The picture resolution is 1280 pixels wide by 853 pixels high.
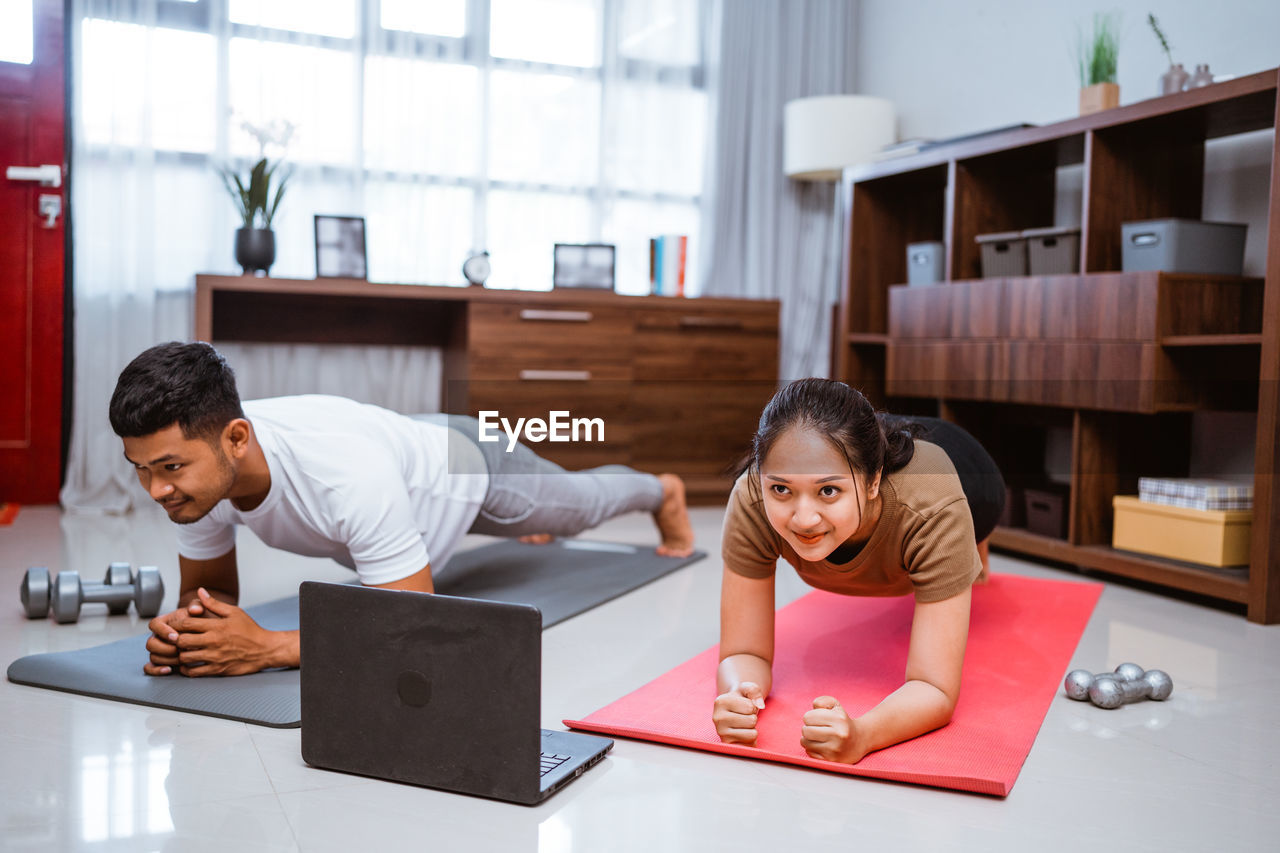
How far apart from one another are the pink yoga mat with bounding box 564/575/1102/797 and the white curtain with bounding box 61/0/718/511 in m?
2.25

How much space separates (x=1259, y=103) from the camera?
2.57 m

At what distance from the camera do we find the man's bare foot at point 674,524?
300cm

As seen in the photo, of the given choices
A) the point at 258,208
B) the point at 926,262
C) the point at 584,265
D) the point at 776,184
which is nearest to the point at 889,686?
the point at 926,262

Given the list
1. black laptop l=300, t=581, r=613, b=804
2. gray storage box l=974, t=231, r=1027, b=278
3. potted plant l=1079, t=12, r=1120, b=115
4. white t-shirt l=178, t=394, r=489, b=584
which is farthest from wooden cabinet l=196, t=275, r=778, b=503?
black laptop l=300, t=581, r=613, b=804

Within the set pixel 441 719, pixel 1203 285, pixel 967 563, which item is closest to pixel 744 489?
pixel 967 563

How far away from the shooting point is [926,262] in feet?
12.1

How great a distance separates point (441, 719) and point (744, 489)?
1.98 ft

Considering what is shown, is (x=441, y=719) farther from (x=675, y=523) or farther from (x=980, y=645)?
(x=675, y=523)

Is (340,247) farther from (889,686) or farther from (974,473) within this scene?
(889,686)

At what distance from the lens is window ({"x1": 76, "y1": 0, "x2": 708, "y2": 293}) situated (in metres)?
3.70


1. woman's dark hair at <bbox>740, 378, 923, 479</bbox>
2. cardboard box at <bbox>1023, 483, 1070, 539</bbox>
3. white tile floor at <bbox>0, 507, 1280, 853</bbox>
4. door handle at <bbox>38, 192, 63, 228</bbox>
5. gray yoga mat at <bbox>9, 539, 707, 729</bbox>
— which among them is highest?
door handle at <bbox>38, 192, 63, 228</bbox>

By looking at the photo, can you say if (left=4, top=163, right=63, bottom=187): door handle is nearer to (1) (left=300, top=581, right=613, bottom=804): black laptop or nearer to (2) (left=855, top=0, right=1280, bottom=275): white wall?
(1) (left=300, top=581, right=613, bottom=804): black laptop

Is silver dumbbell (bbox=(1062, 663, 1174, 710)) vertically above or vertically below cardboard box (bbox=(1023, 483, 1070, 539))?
below

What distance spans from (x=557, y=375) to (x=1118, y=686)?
2.41 m
